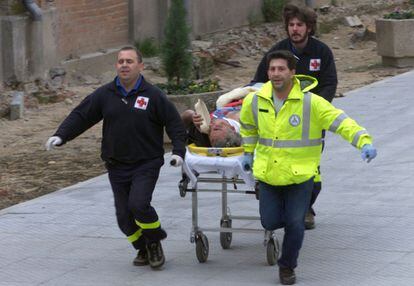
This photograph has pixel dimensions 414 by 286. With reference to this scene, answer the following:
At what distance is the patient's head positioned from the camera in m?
8.13

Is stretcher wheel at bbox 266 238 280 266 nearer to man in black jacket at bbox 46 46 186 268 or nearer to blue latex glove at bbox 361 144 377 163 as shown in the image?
man in black jacket at bbox 46 46 186 268

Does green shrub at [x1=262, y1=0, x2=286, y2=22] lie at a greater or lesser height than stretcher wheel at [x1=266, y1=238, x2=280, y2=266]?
lesser

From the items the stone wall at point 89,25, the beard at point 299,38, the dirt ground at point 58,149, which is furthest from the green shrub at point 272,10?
the beard at point 299,38

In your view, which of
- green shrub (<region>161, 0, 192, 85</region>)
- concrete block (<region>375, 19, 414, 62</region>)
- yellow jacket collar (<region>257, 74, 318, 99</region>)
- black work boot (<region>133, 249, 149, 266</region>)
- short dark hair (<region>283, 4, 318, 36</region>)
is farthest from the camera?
concrete block (<region>375, 19, 414, 62</region>)

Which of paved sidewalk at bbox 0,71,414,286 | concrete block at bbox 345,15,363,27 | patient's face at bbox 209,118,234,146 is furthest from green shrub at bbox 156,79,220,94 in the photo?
concrete block at bbox 345,15,363,27

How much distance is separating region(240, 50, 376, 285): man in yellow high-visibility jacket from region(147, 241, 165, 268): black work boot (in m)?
0.83

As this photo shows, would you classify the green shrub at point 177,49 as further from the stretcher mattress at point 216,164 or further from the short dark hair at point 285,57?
the short dark hair at point 285,57

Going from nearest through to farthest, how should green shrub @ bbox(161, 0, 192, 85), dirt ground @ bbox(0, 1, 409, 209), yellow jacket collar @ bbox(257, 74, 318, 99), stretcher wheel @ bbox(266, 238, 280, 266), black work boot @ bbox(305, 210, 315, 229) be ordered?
yellow jacket collar @ bbox(257, 74, 318, 99) → stretcher wheel @ bbox(266, 238, 280, 266) → black work boot @ bbox(305, 210, 315, 229) → dirt ground @ bbox(0, 1, 409, 209) → green shrub @ bbox(161, 0, 192, 85)

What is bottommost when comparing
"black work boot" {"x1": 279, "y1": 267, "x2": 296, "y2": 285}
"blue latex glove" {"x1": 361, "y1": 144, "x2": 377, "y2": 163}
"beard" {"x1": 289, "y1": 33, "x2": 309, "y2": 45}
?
"black work boot" {"x1": 279, "y1": 267, "x2": 296, "y2": 285}

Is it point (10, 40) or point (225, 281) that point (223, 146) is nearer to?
point (225, 281)

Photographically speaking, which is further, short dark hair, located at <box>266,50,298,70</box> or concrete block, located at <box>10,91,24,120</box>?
concrete block, located at <box>10,91,24,120</box>

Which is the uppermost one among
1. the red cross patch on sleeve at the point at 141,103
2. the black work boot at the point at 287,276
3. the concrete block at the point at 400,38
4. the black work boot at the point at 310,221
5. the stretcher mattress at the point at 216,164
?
the red cross patch on sleeve at the point at 141,103

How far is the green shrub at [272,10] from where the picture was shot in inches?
929

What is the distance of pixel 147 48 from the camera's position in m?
19.5
